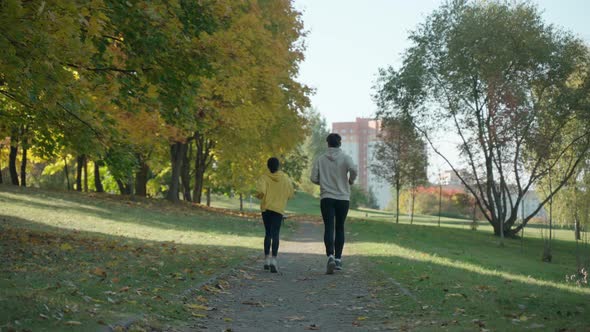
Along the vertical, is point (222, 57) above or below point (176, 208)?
above

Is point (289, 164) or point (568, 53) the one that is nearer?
point (568, 53)

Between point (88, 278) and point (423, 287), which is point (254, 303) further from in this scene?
point (423, 287)

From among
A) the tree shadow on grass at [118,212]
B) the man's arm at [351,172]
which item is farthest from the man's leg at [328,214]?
the tree shadow on grass at [118,212]

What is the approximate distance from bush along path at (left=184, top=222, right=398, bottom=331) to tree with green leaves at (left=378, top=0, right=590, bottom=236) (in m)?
21.7

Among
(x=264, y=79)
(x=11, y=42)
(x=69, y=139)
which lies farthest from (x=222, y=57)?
(x=264, y=79)

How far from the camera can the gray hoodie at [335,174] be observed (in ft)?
36.0

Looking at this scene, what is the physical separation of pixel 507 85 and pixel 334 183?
23.4 meters

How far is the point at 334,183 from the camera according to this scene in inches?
433

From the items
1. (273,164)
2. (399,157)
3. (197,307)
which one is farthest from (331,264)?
(399,157)

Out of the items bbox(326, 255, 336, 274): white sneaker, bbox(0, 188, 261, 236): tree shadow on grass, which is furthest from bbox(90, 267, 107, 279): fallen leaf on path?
bbox(0, 188, 261, 236): tree shadow on grass

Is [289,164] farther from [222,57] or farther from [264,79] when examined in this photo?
[222,57]

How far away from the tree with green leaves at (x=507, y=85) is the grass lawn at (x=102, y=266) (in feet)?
46.6

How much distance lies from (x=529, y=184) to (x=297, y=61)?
13.5 metres

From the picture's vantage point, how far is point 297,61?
33719mm
